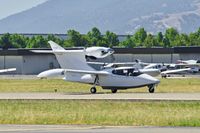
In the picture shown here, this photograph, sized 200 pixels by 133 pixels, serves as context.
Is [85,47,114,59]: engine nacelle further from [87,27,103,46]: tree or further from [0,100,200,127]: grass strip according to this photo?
[87,27,103,46]: tree

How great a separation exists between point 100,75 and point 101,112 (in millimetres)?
21179

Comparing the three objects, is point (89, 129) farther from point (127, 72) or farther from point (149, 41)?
point (149, 41)

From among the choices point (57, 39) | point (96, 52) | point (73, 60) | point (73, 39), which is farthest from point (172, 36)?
point (73, 60)

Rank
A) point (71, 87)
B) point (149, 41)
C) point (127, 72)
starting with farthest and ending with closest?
point (149, 41)
point (71, 87)
point (127, 72)

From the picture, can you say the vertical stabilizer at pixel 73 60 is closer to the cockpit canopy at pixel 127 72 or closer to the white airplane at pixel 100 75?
the white airplane at pixel 100 75

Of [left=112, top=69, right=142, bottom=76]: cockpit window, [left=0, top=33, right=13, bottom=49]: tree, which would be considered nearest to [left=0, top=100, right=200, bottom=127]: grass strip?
[left=112, top=69, right=142, bottom=76]: cockpit window

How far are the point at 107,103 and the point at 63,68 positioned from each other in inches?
731

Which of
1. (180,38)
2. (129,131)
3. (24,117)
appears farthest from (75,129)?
(180,38)

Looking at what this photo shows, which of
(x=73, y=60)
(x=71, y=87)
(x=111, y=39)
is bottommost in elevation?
(x=71, y=87)

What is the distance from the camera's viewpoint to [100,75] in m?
56.0

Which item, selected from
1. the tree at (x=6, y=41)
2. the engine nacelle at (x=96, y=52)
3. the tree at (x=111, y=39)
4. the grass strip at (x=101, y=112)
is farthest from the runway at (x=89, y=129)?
the tree at (x=111, y=39)

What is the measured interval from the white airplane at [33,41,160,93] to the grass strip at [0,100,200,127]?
1274 cm

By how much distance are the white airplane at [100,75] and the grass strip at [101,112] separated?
502 inches

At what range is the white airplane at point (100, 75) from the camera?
179 feet
